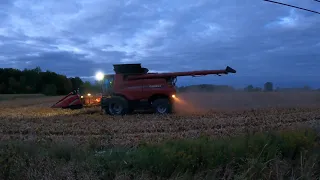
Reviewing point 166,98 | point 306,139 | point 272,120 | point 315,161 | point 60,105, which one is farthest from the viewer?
point 60,105

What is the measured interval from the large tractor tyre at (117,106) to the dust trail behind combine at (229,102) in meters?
3.35

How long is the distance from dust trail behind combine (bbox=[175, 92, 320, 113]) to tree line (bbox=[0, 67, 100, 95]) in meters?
58.6

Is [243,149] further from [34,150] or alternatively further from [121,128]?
[121,128]

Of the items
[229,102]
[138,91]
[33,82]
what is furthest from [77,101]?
[33,82]

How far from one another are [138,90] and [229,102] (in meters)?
12.2

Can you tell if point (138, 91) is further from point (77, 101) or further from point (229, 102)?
point (229, 102)

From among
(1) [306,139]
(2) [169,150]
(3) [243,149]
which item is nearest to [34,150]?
(2) [169,150]

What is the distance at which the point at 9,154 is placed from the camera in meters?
7.20

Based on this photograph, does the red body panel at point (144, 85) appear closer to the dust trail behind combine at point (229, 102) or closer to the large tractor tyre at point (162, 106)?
the large tractor tyre at point (162, 106)

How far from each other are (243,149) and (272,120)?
1076 centimetres

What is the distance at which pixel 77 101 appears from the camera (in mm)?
27172

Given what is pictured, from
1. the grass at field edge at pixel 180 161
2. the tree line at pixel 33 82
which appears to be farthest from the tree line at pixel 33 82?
the grass at field edge at pixel 180 161

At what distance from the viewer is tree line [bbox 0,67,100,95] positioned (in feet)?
308

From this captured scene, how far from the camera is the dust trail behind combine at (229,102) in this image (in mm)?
28073
